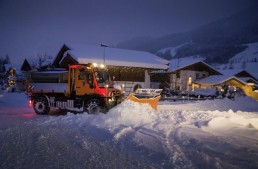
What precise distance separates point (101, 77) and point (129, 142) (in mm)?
7287

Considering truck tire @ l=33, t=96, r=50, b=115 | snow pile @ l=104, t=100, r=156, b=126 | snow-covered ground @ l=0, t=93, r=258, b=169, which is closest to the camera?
snow-covered ground @ l=0, t=93, r=258, b=169

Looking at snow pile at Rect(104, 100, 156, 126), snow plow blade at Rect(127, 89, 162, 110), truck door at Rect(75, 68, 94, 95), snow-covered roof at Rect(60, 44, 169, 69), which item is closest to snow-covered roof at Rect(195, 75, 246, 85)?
snow-covered roof at Rect(60, 44, 169, 69)

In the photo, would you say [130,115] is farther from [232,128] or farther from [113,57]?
[113,57]

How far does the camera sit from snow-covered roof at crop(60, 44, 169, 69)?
33300 millimetres

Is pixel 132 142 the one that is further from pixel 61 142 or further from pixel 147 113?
pixel 147 113

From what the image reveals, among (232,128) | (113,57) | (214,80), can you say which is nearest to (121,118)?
(232,128)

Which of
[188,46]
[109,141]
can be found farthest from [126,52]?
[188,46]

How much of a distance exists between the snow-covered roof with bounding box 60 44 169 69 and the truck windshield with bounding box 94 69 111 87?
1639 cm

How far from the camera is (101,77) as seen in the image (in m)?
15.5

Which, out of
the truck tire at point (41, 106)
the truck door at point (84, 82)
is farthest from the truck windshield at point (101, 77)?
the truck tire at point (41, 106)

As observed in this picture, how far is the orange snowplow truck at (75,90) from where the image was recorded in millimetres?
15055

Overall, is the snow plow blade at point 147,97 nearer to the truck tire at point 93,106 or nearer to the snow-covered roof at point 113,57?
the truck tire at point 93,106

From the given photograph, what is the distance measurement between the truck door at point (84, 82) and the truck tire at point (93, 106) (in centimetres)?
55

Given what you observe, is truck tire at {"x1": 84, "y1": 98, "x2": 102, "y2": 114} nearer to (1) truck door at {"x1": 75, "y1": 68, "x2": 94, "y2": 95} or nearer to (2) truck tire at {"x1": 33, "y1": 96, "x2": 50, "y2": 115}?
(1) truck door at {"x1": 75, "y1": 68, "x2": 94, "y2": 95}
